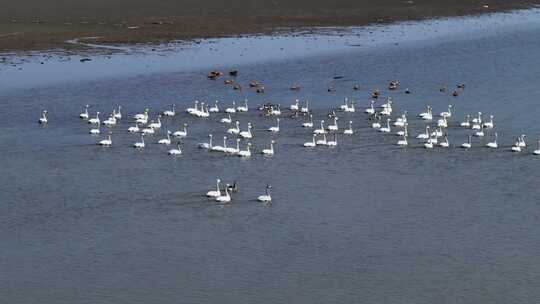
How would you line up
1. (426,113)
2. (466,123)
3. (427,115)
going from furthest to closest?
(426,113), (427,115), (466,123)

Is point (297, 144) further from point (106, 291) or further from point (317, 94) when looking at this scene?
point (106, 291)

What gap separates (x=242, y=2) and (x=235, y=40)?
33.5 feet

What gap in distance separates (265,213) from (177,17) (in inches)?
1389

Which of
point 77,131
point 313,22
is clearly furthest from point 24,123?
point 313,22

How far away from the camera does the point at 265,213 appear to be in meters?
27.7

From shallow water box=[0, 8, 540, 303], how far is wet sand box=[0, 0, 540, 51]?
13.0 metres

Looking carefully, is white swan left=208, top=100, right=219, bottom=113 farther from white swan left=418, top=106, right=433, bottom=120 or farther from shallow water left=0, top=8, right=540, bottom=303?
white swan left=418, top=106, right=433, bottom=120

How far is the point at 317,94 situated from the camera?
141 feet

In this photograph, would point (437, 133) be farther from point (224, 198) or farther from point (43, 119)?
point (43, 119)

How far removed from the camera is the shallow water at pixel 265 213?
23125 millimetres

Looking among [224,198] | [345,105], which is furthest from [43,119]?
[224,198]

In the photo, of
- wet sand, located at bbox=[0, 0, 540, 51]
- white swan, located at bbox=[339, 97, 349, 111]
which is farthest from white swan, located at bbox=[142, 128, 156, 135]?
wet sand, located at bbox=[0, 0, 540, 51]

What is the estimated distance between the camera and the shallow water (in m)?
23.1

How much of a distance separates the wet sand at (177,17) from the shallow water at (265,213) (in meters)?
13.0
